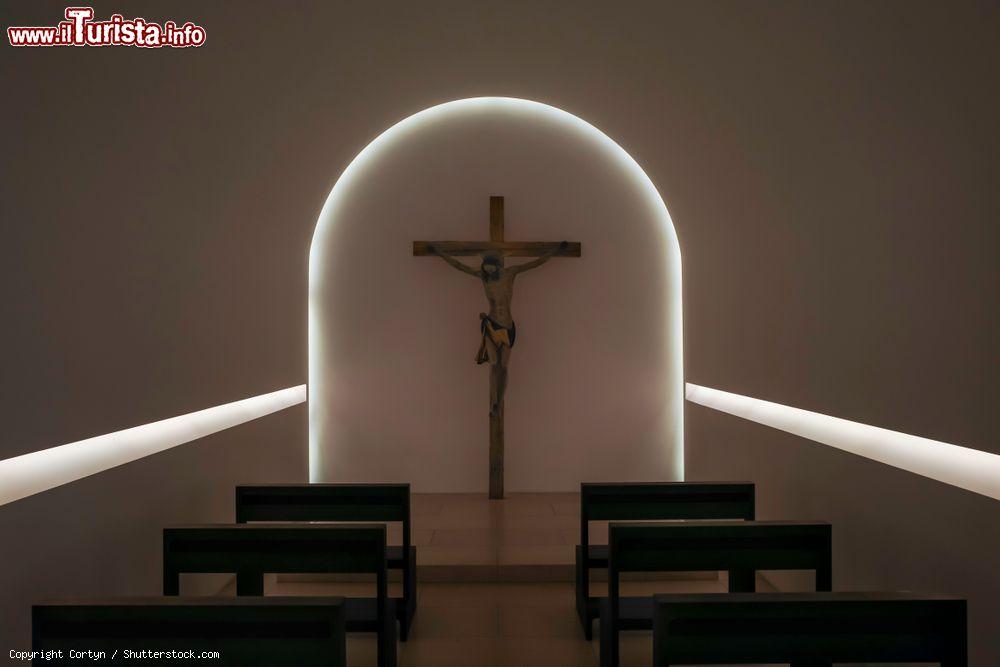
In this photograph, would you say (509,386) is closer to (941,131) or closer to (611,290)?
(611,290)

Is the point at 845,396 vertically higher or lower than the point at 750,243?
lower

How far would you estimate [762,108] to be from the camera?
443 centimetres

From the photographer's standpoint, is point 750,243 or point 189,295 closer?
point 189,295

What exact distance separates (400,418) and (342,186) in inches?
74.5

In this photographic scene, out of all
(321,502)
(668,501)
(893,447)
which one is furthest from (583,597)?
(893,447)

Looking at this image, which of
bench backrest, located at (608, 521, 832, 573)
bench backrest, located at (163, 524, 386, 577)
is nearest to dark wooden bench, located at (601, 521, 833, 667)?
bench backrest, located at (608, 521, 832, 573)

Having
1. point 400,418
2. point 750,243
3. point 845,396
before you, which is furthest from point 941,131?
point 400,418

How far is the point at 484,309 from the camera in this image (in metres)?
6.10

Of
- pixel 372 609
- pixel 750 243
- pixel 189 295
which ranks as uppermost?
pixel 750 243

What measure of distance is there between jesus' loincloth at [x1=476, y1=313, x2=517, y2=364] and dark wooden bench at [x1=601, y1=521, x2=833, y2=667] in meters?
3.31

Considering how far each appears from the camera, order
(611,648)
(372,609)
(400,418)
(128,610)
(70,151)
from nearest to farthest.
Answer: (128,610), (611,648), (372,609), (70,151), (400,418)

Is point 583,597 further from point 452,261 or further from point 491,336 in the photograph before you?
point 452,261

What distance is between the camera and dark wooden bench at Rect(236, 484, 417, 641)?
10.5 feet

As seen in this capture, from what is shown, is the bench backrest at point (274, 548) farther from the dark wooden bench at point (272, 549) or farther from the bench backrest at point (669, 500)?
the bench backrest at point (669, 500)
